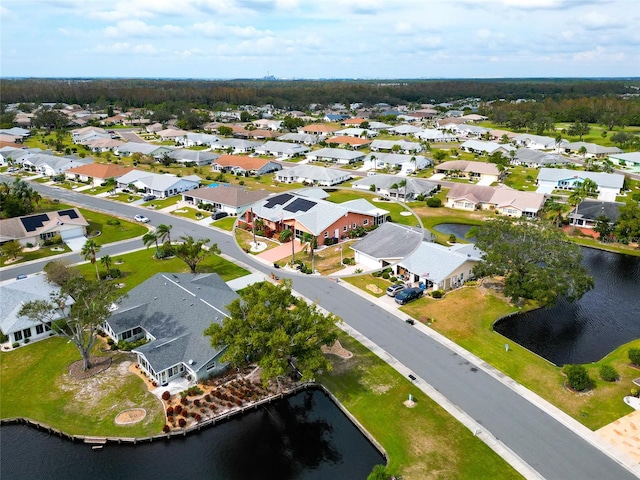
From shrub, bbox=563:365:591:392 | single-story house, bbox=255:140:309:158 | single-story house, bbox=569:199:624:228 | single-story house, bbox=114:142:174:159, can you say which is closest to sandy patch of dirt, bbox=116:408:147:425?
shrub, bbox=563:365:591:392

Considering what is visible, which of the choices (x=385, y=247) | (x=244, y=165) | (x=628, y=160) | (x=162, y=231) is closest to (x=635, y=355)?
(x=385, y=247)

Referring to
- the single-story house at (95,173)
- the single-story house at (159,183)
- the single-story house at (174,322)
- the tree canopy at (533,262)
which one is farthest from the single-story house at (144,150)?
the tree canopy at (533,262)

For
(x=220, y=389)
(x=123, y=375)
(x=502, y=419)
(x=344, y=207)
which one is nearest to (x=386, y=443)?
(x=502, y=419)

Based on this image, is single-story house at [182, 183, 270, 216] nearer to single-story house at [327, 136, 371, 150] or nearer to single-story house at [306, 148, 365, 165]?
single-story house at [306, 148, 365, 165]

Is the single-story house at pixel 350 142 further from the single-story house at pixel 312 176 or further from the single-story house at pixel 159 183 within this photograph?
the single-story house at pixel 159 183

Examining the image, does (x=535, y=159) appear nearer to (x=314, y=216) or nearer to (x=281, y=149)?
(x=281, y=149)

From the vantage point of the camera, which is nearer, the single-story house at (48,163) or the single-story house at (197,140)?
the single-story house at (48,163)

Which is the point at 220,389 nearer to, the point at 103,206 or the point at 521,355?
the point at 521,355
